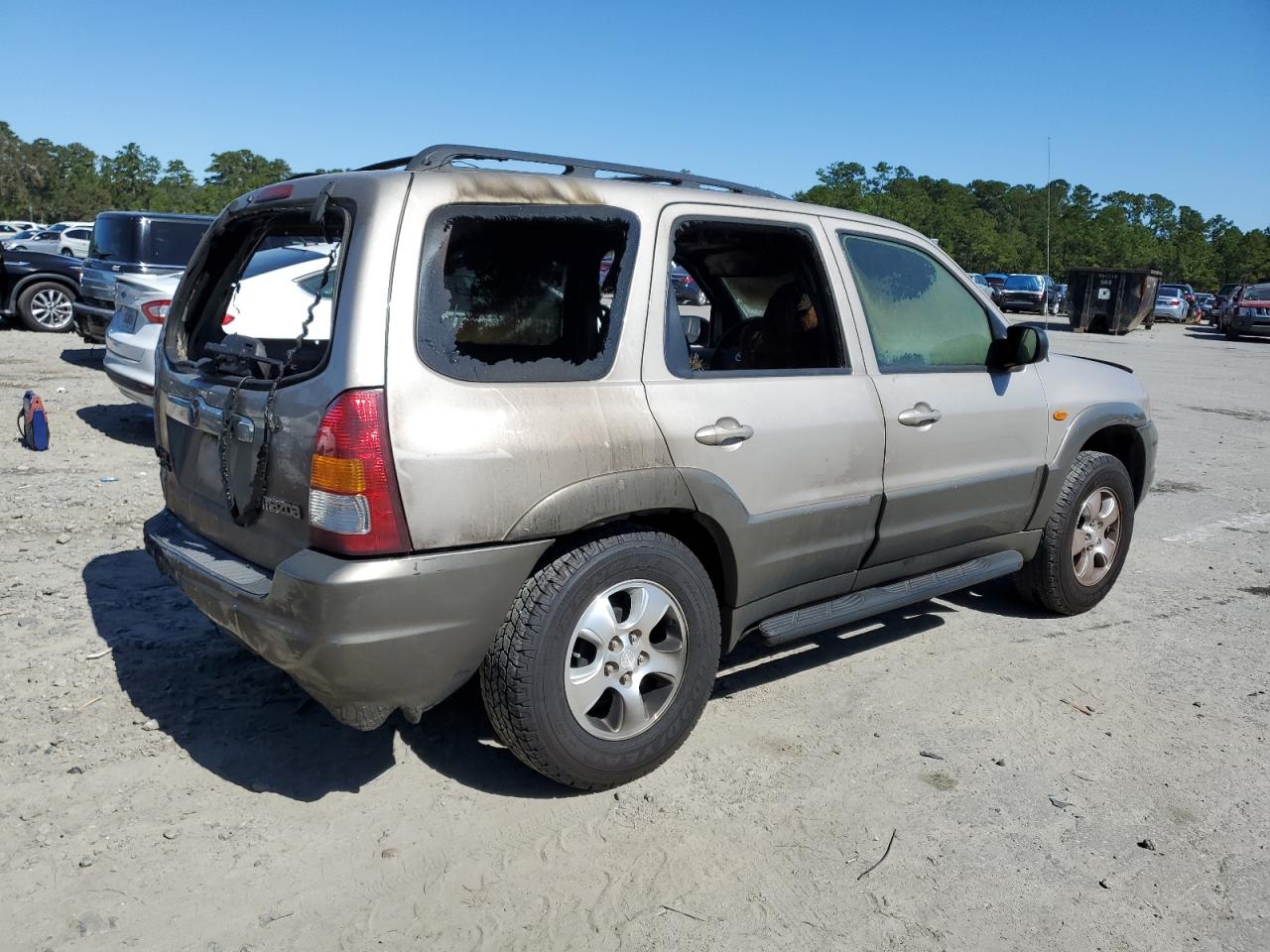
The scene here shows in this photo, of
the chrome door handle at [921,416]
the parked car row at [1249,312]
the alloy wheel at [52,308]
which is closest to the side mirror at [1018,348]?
the chrome door handle at [921,416]

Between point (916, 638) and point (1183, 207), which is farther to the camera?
point (1183, 207)

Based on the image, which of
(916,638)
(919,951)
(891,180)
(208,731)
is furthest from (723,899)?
(891,180)

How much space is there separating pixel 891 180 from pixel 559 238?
89.1m

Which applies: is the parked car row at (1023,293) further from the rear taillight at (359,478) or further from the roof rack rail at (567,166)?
the rear taillight at (359,478)

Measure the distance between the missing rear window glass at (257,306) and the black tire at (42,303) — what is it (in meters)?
12.9

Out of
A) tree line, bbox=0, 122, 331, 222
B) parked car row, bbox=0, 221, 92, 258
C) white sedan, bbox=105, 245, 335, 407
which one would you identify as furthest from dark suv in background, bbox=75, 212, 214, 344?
tree line, bbox=0, 122, 331, 222

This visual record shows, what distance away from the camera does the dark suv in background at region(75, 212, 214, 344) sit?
11242 mm

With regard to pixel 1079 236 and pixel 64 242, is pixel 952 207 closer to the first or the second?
pixel 1079 236

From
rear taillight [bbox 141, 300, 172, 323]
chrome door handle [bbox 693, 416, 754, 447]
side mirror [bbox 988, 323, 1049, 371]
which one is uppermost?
side mirror [bbox 988, 323, 1049, 371]

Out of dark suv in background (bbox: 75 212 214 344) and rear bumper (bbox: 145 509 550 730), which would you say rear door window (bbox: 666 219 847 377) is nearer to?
rear bumper (bbox: 145 509 550 730)

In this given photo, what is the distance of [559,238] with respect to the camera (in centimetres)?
356

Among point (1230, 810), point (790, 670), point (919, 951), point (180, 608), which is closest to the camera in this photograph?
point (919, 951)

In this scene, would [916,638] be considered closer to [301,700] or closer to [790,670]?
[790,670]

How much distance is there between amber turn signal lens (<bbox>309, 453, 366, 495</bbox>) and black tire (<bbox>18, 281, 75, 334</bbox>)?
48.4ft
